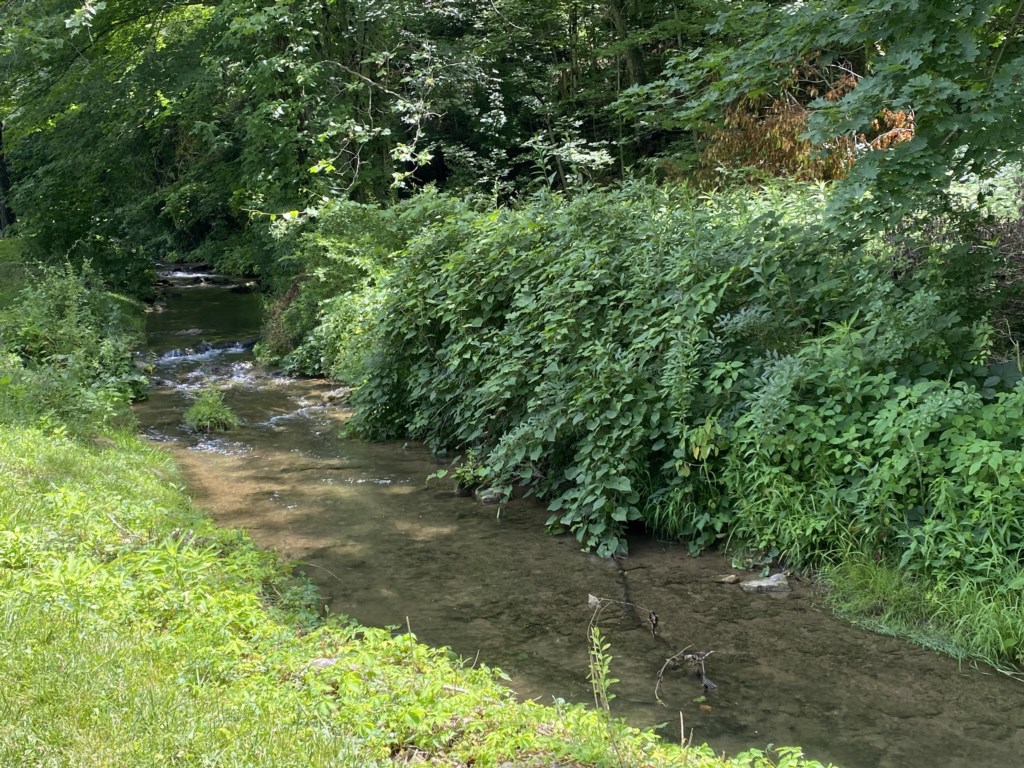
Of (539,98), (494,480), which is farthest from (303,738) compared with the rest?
(539,98)

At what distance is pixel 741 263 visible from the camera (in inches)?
300

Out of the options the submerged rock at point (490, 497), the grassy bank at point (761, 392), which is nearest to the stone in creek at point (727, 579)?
the grassy bank at point (761, 392)

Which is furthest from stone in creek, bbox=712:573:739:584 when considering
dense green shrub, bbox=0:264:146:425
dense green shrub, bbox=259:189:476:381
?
dense green shrub, bbox=259:189:476:381

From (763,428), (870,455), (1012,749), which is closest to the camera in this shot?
(1012,749)

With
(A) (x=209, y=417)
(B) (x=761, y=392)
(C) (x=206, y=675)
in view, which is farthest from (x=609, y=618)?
(A) (x=209, y=417)

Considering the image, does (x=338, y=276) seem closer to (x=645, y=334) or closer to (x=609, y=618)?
(x=645, y=334)

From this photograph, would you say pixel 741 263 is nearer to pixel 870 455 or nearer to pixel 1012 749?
pixel 870 455

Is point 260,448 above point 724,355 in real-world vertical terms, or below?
below

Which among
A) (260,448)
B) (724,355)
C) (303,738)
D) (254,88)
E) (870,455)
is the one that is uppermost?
(254,88)

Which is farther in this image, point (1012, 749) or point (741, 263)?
point (741, 263)

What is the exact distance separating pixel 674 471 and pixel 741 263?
1.91m

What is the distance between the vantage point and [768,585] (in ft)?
21.0

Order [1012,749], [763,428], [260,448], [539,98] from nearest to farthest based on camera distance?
[1012,749] < [763,428] < [260,448] < [539,98]

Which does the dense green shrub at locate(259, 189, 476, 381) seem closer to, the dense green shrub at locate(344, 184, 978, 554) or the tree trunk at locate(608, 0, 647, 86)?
the dense green shrub at locate(344, 184, 978, 554)
